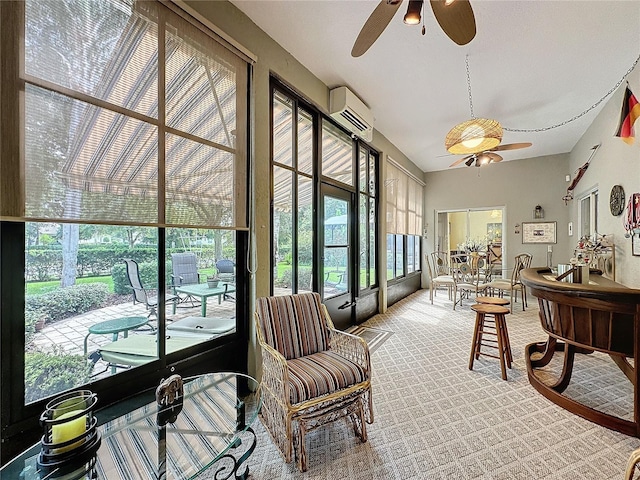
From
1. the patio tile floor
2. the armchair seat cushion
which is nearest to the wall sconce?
the armchair seat cushion

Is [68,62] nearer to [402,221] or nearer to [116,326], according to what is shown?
[116,326]

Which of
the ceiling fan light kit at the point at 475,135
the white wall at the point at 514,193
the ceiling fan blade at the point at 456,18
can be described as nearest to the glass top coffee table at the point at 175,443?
the ceiling fan blade at the point at 456,18

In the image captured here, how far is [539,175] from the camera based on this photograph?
6.77 meters

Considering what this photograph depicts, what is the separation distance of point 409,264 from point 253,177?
19.1ft

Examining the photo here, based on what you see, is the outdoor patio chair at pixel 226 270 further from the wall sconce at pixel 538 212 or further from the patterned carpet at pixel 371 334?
the wall sconce at pixel 538 212

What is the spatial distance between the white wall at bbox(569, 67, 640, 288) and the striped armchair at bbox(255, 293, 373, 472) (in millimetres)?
3455

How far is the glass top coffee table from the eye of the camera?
108cm

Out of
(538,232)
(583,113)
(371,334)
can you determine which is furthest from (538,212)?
(371,334)

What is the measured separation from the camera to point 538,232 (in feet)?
22.4

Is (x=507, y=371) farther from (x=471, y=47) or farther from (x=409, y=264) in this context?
(x=409, y=264)

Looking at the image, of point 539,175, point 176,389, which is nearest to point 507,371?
point 176,389

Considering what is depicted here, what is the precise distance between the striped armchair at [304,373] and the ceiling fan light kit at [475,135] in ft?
8.56

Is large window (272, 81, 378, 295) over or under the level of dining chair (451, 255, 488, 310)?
over

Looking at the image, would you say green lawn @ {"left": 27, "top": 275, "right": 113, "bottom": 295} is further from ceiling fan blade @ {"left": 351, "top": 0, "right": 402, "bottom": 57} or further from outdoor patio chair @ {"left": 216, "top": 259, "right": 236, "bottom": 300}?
ceiling fan blade @ {"left": 351, "top": 0, "right": 402, "bottom": 57}
